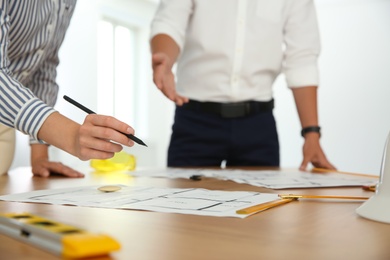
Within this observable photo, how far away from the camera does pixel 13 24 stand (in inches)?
41.6

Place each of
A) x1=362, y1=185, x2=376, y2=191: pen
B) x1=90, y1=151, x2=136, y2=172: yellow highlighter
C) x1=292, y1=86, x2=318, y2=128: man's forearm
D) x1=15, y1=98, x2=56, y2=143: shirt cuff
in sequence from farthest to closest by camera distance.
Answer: x1=292, y1=86, x2=318, y2=128: man's forearm
x1=90, y1=151, x2=136, y2=172: yellow highlighter
x1=362, y1=185, x2=376, y2=191: pen
x1=15, y1=98, x2=56, y2=143: shirt cuff

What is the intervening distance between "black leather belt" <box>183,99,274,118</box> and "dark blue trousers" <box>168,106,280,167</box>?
0.04 feet

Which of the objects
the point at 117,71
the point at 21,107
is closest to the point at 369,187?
the point at 21,107

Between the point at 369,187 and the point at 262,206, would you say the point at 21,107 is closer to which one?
the point at 262,206

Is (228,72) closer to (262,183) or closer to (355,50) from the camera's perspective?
(262,183)

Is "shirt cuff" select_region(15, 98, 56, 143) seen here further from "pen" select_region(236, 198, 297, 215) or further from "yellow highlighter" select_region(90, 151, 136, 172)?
"yellow highlighter" select_region(90, 151, 136, 172)

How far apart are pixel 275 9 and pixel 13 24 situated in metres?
0.87

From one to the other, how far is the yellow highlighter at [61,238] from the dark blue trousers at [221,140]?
3.43 ft

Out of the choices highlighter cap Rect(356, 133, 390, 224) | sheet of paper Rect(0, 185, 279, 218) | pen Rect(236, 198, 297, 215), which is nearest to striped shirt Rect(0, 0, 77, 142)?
sheet of paper Rect(0, 185, 279, 218)

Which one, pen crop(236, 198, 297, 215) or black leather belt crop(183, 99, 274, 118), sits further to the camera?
black leather belt crop(183, 99, 274, 118)

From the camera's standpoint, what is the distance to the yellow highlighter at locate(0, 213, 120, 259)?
345 mm

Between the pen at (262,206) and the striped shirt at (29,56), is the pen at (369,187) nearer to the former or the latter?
the pen at (262,206)

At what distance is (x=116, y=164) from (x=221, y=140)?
319 millimetres

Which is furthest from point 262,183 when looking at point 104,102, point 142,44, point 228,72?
point 142,44
